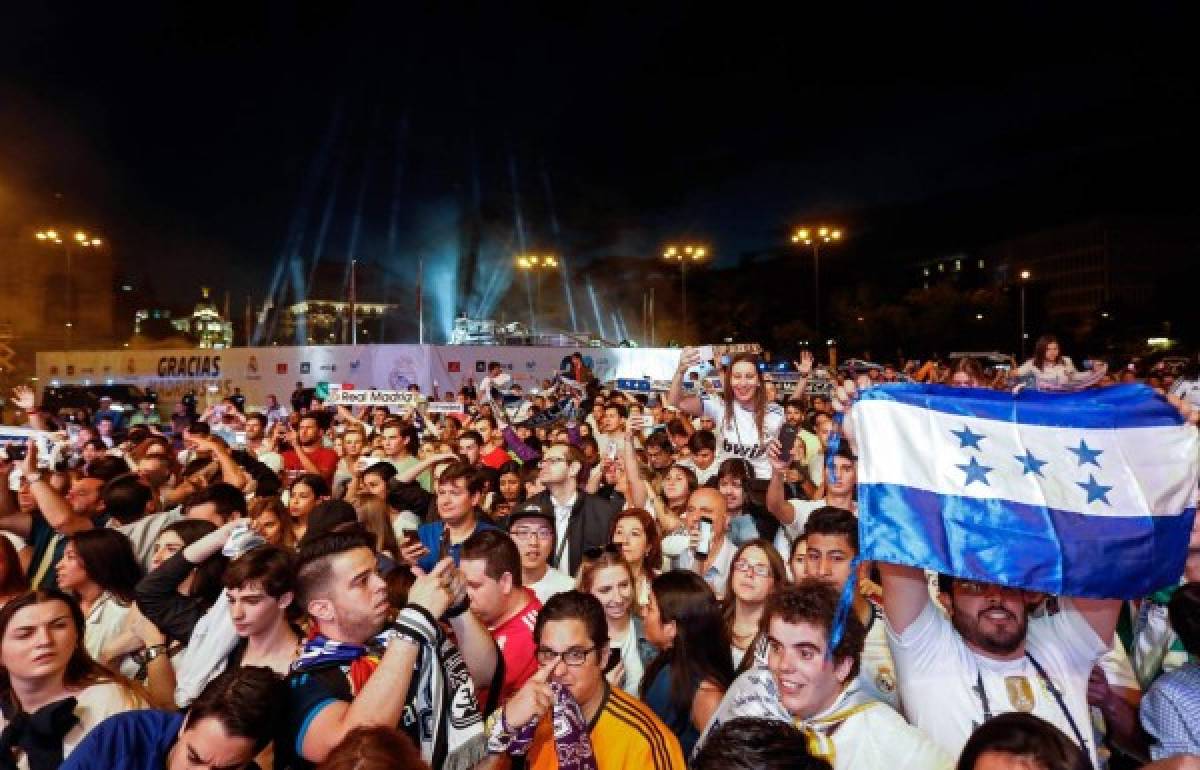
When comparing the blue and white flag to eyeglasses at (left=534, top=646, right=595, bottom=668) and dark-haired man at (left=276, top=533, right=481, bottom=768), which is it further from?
dark-haired man at (left=276, top=533, right=481, bottom=768)

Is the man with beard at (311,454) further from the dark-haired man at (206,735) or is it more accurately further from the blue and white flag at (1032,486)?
the blue and white flag at (1032,486)

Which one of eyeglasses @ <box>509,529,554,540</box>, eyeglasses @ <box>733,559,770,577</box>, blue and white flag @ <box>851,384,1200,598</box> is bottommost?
eyeglasses @ <box>733,559,770,577</box>

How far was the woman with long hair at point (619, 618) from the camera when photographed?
13.7 ft

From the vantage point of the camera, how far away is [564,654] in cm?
315

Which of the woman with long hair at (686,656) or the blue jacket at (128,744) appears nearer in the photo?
the blue jacket at (128,744)

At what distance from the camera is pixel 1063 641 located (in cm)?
317

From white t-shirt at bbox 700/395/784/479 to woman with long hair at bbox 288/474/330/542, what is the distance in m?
3.77

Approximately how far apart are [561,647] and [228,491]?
3.84 m

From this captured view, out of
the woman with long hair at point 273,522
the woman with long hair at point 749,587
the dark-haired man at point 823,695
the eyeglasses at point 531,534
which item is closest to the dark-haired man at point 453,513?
the eyeglasses at point 531,534

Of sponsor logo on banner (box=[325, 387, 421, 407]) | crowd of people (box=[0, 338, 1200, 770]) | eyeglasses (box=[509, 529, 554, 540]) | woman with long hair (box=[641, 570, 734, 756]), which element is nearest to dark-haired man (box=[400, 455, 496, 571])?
crowd of people (box=[0, 338, 1200, 770])

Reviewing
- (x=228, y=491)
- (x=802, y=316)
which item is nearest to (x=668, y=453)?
(x=228, y=491)

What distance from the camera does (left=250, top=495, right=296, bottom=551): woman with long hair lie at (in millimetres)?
6160

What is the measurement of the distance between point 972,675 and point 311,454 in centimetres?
863

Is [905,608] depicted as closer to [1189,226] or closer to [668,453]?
[668,453]
